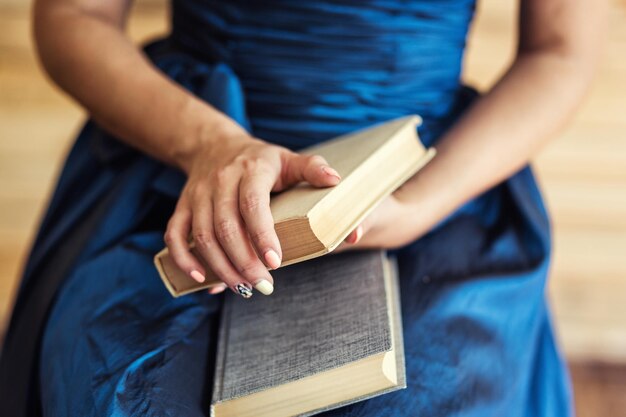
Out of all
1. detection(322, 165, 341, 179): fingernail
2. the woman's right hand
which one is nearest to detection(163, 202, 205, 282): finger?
the woman's right hand

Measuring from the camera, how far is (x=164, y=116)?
716 millimetres

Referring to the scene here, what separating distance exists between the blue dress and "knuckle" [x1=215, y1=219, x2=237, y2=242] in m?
0.14

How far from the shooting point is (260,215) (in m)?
0.53

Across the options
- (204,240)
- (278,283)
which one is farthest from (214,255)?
(278,283)

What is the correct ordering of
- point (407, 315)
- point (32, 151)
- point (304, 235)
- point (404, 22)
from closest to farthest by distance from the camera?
point (304, 235)
point (407, 315)
point (404, 22)
point (32, 151)

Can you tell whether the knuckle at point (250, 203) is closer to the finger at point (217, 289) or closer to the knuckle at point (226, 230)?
the knuckle at point (226, 230)

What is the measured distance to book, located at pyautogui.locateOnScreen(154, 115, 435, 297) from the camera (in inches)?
20.6

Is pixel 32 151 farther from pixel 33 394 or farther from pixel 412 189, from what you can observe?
pixel 412 189

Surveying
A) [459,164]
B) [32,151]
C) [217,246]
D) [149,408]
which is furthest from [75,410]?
[32,151]

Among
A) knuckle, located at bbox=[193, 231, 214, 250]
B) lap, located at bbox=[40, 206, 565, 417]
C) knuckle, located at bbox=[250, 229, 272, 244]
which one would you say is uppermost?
knuckle, located at bbox=[250, 229, 272, 244]

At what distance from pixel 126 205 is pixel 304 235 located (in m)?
0.32

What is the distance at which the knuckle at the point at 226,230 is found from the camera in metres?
0.55

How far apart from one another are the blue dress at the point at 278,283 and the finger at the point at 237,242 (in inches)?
5.2

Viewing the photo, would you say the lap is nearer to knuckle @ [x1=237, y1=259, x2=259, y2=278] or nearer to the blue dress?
the blue dress
